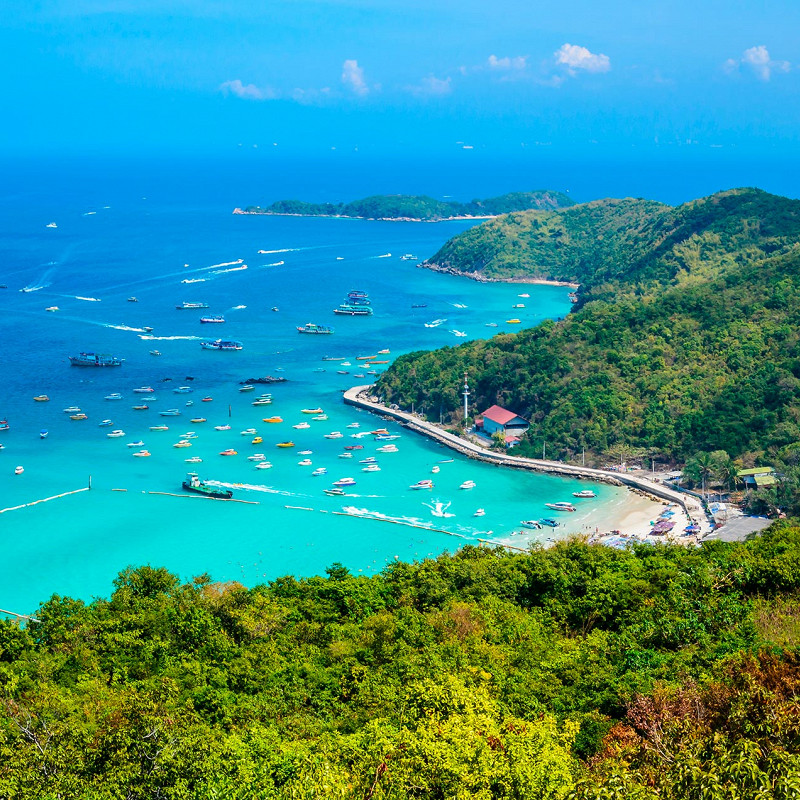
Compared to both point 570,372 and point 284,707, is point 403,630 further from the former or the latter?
point 570,372

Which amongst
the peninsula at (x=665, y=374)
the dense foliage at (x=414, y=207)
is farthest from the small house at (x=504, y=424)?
the dense foliage at (x=414, y=207)

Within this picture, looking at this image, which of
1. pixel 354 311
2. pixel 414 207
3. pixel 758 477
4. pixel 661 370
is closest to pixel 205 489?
pixel 758 477

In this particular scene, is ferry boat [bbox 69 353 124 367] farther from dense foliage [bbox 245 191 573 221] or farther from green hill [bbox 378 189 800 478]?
dense foliage [bbox 245 191 573 221]

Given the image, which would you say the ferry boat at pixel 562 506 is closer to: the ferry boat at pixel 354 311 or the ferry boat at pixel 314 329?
the ferry boat at pixel 314 329

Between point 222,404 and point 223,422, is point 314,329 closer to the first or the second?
point 222,404

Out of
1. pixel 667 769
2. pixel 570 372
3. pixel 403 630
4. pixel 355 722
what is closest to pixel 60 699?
pixel 355 722
